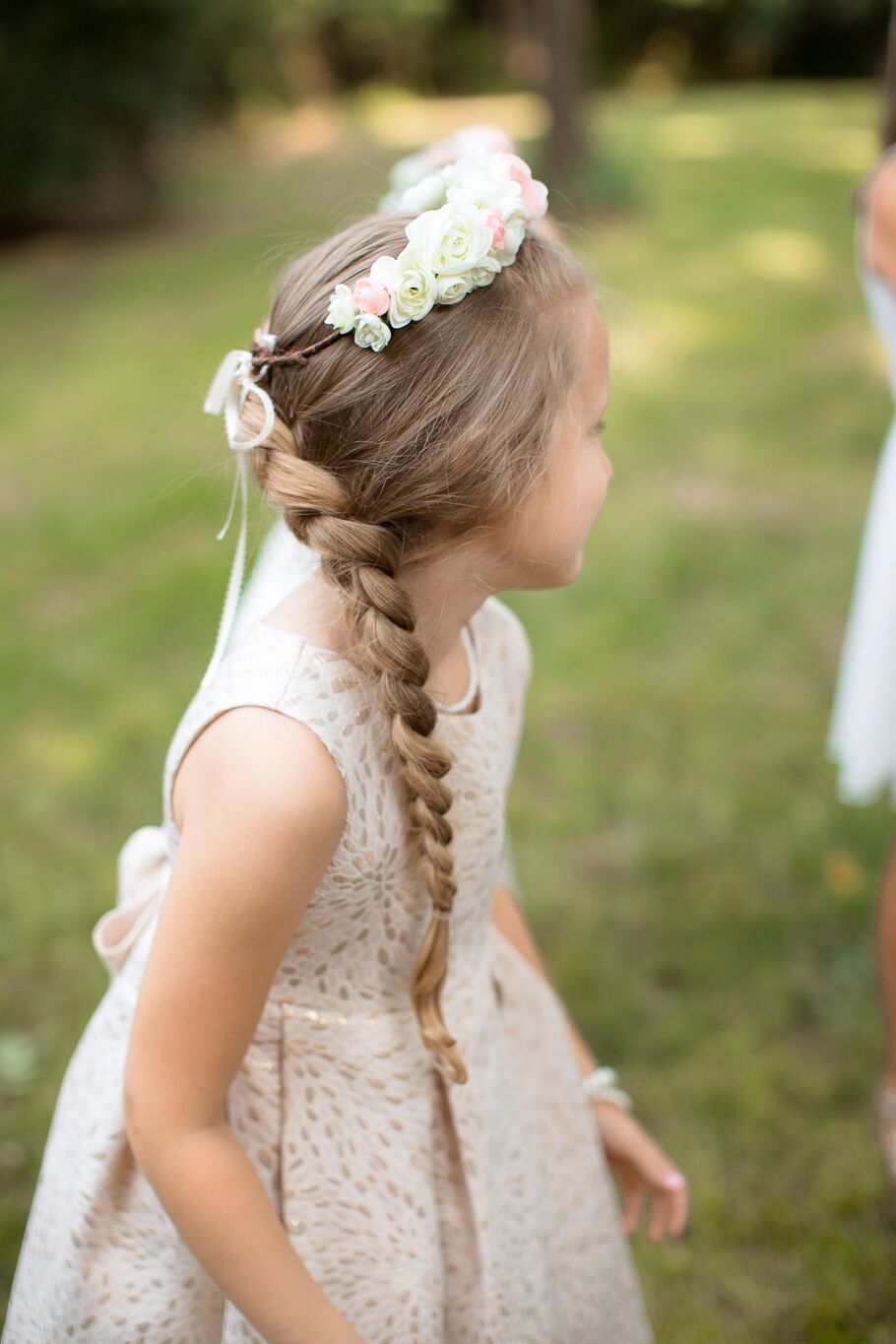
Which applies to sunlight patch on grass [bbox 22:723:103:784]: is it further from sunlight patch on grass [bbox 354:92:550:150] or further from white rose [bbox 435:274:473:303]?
sunlight patch on grass [bbox 354:92:550:150]

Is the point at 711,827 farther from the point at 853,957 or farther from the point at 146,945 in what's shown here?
the point at 146,945

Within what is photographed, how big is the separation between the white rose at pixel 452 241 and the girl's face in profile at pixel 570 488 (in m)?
0.14

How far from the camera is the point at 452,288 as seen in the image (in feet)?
3.83

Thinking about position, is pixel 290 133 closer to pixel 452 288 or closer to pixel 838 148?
pixel 838 148

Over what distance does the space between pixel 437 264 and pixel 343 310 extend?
10 cm

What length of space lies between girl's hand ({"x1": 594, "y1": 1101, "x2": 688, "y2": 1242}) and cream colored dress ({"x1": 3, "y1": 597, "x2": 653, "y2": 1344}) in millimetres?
264

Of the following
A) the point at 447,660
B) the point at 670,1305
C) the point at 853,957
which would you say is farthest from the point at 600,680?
the point at 447,660

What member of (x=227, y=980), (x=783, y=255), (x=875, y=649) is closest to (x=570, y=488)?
(x=227, y=980)

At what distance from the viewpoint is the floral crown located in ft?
3.75

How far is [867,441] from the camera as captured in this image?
5.70 metres

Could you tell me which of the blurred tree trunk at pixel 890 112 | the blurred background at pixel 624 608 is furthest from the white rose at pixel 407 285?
the blurred tree trunk at pixel 890 112

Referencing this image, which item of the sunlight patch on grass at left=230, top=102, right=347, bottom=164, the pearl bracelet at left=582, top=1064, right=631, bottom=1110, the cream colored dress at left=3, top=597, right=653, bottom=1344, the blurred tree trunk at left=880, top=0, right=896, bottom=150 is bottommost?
the pearl bracelet at left=582, top=1064, right=631, bottom=1110

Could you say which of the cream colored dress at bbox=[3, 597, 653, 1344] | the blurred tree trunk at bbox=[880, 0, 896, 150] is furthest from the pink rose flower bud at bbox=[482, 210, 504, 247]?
the blurred tree trunk at bbox=[880, 0, 896, 150]

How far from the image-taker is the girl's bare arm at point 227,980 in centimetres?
109
